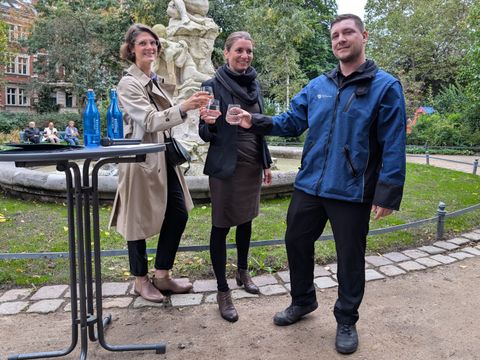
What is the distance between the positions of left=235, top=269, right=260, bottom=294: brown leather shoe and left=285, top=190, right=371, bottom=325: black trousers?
0.55 metres

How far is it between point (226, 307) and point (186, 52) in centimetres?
635

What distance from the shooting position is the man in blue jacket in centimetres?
277

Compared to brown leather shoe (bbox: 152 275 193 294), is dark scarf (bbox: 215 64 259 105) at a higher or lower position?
higher

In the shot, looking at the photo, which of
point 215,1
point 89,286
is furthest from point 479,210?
point 215,1

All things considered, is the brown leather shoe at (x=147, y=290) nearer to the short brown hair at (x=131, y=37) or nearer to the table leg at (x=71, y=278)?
the table leg at (x=71, y=278)

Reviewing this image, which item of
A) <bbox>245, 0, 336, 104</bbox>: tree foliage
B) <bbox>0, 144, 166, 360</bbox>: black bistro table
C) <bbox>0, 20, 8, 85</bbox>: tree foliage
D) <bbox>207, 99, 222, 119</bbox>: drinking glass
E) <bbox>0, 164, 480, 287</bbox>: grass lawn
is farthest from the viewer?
<bbox>0, 20, 8, 85</bbox>: tree foliage

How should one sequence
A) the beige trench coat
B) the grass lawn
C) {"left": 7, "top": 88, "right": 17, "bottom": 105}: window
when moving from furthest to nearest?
{"left": 7, "top": 88, "right": 17, "bottom": 105}: window
the grass lawn
the beige trench coat

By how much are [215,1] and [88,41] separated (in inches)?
403

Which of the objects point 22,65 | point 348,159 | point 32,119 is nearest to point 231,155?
point 348,159

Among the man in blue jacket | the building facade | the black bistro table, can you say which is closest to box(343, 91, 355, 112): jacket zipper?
the man in blue jacket

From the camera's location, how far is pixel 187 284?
3830 mm

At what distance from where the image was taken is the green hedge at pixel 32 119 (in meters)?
30.1

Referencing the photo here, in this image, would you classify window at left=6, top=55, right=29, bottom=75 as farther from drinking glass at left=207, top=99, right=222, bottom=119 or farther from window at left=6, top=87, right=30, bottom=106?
drinking glass at left=207, top=99, right=222, bottom=119

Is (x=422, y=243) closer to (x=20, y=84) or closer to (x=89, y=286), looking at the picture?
(x=89, y=286)
